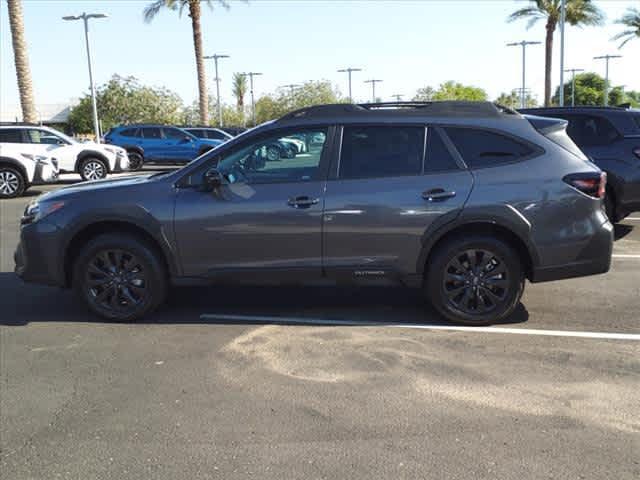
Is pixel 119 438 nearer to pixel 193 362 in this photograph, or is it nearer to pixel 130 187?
pixel 193 362

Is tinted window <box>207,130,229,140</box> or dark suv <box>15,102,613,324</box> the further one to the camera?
tinted window <box>207,130,229,140</box>

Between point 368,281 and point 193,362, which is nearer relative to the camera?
point 193,362

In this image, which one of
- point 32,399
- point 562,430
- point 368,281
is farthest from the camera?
point 368,281

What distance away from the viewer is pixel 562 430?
346cm

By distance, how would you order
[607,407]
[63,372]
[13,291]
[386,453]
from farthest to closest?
[13,291], [63,372], [607,407], [386,453]

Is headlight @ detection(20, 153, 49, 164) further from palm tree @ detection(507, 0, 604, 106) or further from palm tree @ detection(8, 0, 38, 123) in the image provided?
palm tree @ detection(507, 0, 604, 106)

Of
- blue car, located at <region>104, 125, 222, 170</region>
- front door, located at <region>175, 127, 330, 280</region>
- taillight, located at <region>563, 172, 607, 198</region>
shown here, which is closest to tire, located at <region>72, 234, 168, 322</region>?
front door, located at <region>175, 127, 330, 280</region>

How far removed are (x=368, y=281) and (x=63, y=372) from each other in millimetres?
2365

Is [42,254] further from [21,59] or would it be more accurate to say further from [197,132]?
[197,132]

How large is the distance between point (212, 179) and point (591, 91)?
91128mm

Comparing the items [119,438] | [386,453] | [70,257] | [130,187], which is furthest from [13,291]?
[386,453]

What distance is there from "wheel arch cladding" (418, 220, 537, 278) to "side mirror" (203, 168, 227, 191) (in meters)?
1.71

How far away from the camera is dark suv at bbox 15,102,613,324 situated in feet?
16.5

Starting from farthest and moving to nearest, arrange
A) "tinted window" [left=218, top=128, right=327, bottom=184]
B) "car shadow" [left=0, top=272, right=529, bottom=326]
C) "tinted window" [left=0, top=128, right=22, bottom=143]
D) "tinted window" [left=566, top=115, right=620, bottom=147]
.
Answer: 1. "tinted window" [left=0, top=128, right=22, bottom=143]
2. "tinted window" [left=566, top=115, right=620, bottom=147]
3. "car shadow" [left=0, top=272, right=529, bottom=326]
4. "tinted window" [left=218, top=128, right=327, bottom=184]
